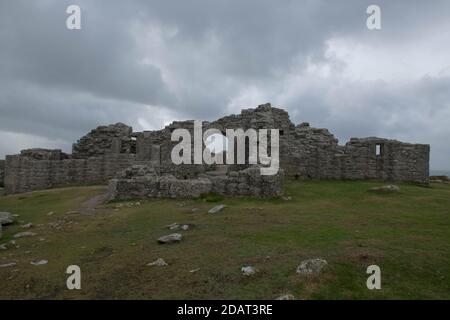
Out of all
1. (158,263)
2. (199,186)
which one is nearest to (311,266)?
(158,263)

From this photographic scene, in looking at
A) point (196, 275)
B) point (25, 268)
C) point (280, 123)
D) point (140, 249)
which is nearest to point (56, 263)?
point (25, 268)

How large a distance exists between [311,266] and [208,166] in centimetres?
2053

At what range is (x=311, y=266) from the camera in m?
7.23

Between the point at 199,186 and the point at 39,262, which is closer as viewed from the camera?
the point at 39,262

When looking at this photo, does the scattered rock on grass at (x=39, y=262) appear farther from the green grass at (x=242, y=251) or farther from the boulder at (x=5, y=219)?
the boulder at (x=5, y=219)

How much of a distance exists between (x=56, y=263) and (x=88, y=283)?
2.04 m

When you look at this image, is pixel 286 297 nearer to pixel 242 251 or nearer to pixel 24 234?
pixel 242 251

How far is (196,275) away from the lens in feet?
24.7

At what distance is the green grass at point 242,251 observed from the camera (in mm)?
6852

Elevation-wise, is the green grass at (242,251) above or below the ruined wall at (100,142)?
below

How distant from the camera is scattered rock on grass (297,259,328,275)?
7084 millimetres

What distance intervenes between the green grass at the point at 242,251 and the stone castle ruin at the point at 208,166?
228 cm

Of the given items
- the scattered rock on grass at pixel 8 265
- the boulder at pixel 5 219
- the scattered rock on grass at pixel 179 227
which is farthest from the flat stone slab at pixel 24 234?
the scattered rock on grass at pixel 179 227
